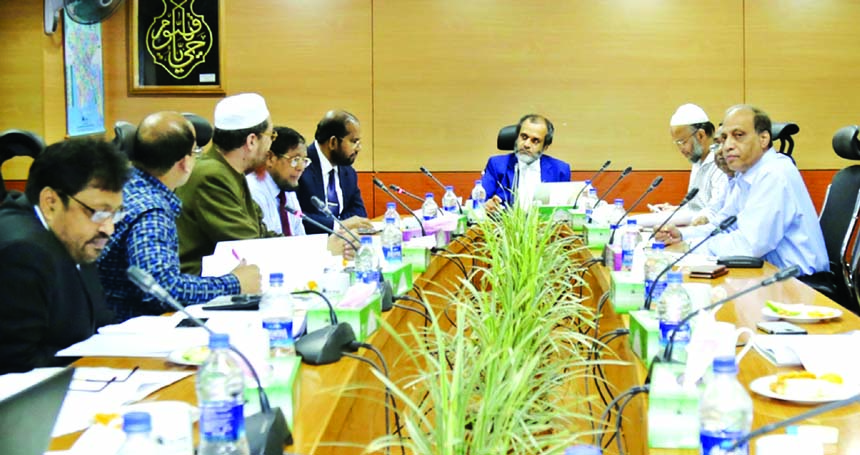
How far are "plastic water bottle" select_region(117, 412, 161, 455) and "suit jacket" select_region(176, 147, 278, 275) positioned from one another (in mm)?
2377

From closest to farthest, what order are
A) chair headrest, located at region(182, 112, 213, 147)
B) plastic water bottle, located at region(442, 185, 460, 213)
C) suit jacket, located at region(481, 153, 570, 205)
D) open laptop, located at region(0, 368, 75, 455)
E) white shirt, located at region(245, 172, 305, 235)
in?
open laptop, located at region(0, 368, 75, 455) → white shirt, located at region(245, 172, 305, 235) → chair headrest, located at region(182, 112, 213, 147) → plastic water bottle, located at region(442, 185, 460, 213) → suit jacket, located at region(481, 153, 570, 205)

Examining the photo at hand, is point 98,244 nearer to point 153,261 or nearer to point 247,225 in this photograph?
point 153,261

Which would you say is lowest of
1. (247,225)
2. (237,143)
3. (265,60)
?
(247,225)

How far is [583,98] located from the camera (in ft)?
23.3

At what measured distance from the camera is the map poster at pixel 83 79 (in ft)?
21.1

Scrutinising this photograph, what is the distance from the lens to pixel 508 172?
6.45 meters

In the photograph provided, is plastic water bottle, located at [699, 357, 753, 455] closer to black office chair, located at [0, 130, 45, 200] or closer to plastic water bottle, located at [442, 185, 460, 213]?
black office chair, located at [0, 130, 45, 200]

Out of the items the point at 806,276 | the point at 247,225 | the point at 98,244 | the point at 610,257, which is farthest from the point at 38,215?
the point at 806,276

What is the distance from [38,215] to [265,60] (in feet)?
16.2

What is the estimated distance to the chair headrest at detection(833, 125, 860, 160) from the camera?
13.1 ft

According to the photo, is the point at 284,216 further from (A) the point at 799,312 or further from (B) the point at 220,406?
(B) the point at 220,406

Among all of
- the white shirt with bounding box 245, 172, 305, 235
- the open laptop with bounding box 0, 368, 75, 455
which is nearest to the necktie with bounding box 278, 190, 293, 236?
the white shirt with bounding box 245, 172, 305, 235

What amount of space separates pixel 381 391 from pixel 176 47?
5.44 metres

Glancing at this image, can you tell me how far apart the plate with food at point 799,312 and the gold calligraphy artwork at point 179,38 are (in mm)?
5140
